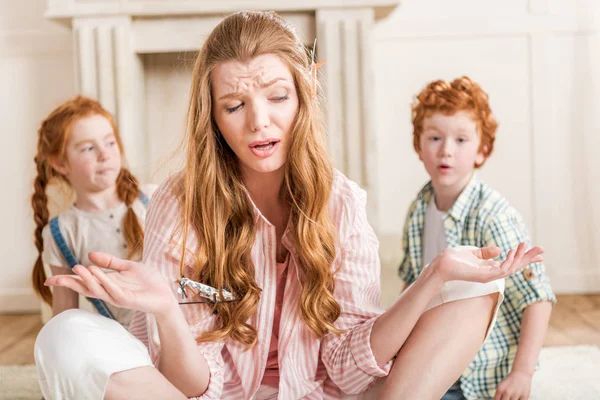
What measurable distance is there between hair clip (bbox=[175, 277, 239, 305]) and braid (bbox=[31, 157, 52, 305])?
0.78 m

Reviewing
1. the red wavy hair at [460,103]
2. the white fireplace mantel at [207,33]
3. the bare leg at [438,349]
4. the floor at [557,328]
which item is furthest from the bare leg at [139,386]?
the white fireplace mantel at [207,33]

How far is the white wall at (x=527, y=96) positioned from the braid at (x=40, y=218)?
138 cm

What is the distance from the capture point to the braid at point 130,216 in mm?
1837

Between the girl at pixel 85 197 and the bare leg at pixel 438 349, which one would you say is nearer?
the bare leg at pixel 438 349

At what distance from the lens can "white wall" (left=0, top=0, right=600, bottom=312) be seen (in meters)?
2.92

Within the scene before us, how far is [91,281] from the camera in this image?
101cm

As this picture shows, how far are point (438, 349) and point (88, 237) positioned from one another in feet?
3.29

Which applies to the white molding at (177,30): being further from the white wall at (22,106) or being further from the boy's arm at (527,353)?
the boy's arm at (527,353)

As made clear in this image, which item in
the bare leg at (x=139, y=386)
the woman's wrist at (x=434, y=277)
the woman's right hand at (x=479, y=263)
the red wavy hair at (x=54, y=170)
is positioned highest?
the red wavy hair at (x=54, y=170)

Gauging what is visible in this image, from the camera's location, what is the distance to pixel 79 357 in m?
1.07

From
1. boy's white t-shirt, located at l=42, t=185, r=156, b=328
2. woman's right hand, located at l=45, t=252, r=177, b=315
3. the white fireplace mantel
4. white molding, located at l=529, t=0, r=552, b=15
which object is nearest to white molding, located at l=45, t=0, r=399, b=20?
the white fireplace mantel

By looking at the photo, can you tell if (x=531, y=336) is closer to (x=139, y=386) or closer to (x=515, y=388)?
(x=515, y=388)

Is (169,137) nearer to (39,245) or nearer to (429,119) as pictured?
(39,245)

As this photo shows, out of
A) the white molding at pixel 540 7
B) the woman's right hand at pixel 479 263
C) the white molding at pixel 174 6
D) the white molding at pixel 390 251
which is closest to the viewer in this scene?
the woman's right hand at pixel 479 263
